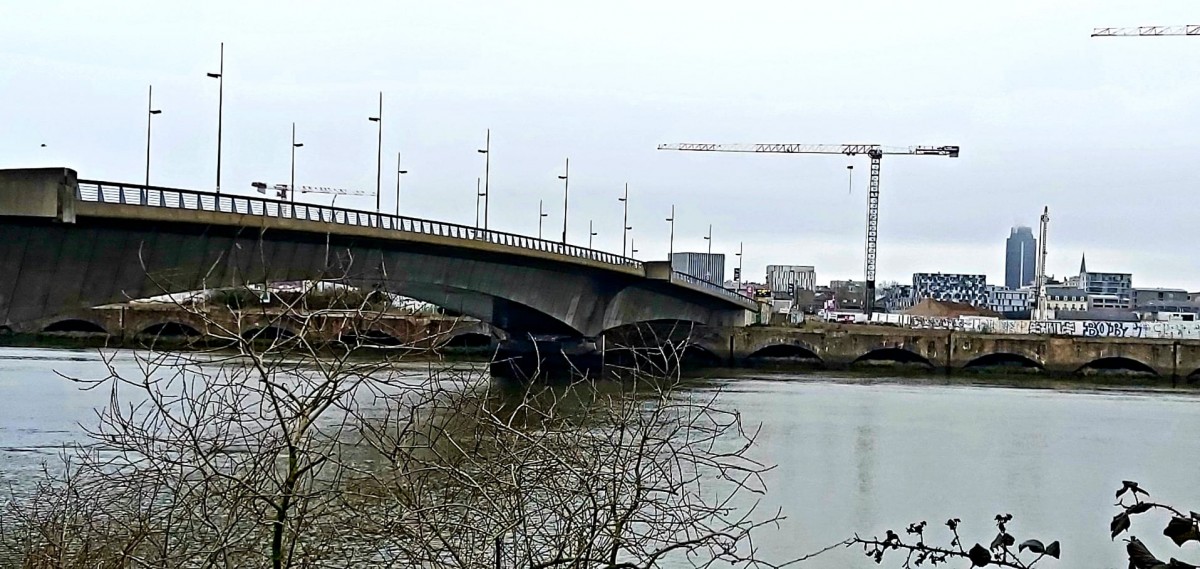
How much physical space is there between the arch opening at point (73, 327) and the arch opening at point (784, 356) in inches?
1567

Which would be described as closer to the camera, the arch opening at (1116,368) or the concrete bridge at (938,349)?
the concrete bridge at (938,349)

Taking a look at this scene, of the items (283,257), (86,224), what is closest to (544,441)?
(86,224)

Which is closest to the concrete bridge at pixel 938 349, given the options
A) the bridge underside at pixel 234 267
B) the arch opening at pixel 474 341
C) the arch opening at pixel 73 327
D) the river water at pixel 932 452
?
the arch opening at pixel 474 341

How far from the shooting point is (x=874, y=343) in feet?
275

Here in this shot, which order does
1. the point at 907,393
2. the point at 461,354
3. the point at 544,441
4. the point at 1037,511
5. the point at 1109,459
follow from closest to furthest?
the point at 544,441
the point at 1037,511
the point at 1109,459
the point at 907,393
the point at 461,354

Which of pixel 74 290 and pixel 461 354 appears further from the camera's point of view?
pixel 461 354

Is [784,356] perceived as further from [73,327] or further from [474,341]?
[73,327]

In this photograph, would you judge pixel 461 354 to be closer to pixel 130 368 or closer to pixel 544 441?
pixel 130 368

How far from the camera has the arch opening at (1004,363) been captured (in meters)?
82.9

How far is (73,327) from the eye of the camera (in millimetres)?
81875

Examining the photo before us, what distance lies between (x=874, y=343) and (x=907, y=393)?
19.9 m

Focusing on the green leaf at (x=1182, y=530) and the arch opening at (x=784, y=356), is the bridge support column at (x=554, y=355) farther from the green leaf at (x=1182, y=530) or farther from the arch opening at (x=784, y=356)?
the green leaf at (x=1182, y=530)

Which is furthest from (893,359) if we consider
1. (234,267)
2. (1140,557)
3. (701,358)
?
(1140,557)

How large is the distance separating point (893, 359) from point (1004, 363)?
6683 mm
